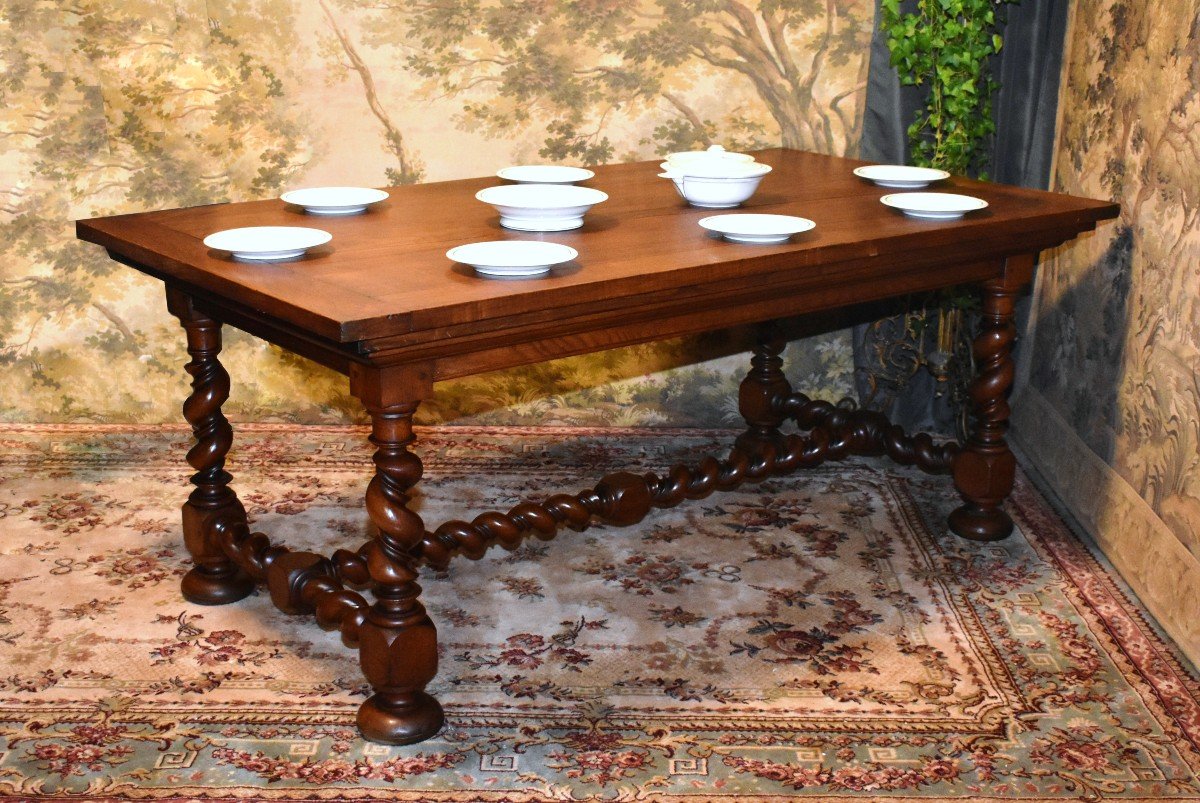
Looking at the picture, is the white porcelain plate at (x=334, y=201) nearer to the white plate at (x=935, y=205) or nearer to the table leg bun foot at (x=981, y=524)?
the white plate at (x=935, y=205)

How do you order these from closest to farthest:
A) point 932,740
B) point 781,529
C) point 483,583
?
point 932,740 < point 483,583 < point 781,529

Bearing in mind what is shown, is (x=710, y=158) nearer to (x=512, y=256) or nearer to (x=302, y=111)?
(x=512, y=256)

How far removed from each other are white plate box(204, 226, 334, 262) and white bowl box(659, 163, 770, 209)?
0.82 meters

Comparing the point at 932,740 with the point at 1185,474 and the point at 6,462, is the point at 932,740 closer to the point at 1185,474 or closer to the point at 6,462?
the point at 1185,474

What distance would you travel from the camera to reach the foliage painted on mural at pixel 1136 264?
285cm

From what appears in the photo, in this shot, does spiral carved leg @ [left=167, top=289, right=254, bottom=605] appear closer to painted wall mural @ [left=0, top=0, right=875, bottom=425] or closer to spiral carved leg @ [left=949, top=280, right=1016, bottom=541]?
painted wall mural @ [left=0, top=0, right=875, bottom=425]

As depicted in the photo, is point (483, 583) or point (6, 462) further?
point (6, 462)

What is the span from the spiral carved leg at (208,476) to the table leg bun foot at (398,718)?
2.24 feet

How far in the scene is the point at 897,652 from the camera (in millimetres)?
2715

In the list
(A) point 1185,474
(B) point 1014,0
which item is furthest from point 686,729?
(B) point 1014,0

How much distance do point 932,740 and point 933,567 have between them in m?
0.81

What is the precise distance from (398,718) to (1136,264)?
210 centimetres

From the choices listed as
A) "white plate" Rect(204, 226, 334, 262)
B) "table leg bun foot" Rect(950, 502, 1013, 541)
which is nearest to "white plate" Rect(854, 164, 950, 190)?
"table leg bun foot" Rect(950, 502, 1013, 541)

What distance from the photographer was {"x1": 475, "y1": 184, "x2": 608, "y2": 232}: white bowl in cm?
257
